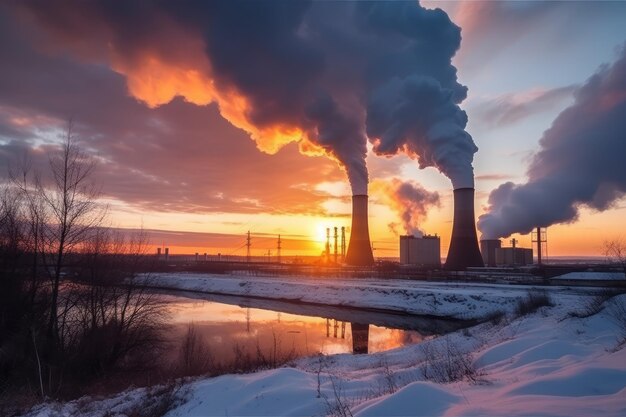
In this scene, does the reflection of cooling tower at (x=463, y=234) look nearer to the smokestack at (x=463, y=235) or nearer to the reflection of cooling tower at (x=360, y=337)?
the smokestack at (x=463, y=235)

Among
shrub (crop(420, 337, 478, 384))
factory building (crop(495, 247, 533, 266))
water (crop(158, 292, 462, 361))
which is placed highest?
factory building (crop(495, 247, 533, 266))

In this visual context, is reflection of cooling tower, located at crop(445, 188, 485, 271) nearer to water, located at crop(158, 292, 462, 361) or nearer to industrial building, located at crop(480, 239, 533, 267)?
water, located at crop(158, 292, 462, 361)

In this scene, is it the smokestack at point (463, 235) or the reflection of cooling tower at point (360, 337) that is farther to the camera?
the smokestack at point (463, 235)

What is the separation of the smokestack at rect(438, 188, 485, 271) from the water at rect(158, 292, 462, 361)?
15.7 m

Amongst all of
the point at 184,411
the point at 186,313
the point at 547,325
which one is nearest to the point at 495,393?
the point at 184,411

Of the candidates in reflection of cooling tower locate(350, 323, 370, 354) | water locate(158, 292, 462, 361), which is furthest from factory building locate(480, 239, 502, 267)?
reflection of cooling tower locate(350, 323, 370, 354)

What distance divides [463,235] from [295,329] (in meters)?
23.4

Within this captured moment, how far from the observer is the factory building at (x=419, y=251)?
74.3 m

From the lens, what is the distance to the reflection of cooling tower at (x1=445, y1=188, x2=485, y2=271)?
129 ft

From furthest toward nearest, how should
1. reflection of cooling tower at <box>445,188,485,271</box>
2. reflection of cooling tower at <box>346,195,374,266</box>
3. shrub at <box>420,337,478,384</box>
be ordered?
reflection of cooling tower at <box>346,195,374,266</box> → reflection of cooling tower at <box>445,188,485,271</box> → shrub at <box>420,337,478,384</box>

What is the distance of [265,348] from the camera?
671 inches

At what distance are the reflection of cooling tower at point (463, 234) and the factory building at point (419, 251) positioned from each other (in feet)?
106

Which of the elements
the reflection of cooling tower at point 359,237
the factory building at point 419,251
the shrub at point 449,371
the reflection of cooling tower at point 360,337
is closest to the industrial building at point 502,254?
the factory building at point 419,251

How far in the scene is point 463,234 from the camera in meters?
39.9
